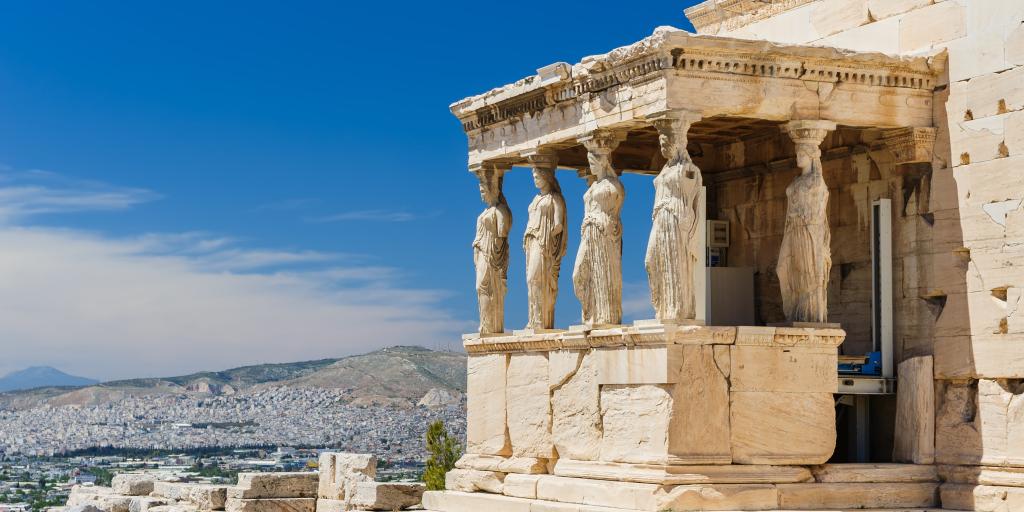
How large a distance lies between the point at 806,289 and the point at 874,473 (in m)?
1.78

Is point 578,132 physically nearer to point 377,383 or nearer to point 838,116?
point 838,116

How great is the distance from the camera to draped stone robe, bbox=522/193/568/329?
1812 cm

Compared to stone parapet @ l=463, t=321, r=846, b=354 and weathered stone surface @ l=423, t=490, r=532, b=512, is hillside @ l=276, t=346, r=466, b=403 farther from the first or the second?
stone parapet @ l=463, t=321, r=846, b=354

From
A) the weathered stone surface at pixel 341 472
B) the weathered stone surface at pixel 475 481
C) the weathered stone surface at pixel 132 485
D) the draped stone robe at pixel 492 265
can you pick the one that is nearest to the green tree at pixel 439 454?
the weathered stone surface at pixel 341 472

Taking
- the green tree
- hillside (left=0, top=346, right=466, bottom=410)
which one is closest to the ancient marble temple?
the green tree

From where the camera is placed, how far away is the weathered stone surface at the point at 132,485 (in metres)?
25.4

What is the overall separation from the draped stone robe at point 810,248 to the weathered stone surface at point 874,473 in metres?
1.36

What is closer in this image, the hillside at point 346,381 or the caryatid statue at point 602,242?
the caryatid statue at point 602,242

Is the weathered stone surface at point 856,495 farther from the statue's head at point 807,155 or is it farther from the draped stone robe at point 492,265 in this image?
the draped stone robe at point 492,265

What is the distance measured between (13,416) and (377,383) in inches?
1386

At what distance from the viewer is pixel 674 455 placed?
15352 mm

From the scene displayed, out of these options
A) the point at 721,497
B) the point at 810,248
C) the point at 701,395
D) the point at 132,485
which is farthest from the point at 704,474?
the point at 132,485

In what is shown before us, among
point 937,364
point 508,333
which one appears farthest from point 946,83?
point 508,333

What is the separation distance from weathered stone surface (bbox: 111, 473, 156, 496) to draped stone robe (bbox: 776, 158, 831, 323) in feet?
40.9
